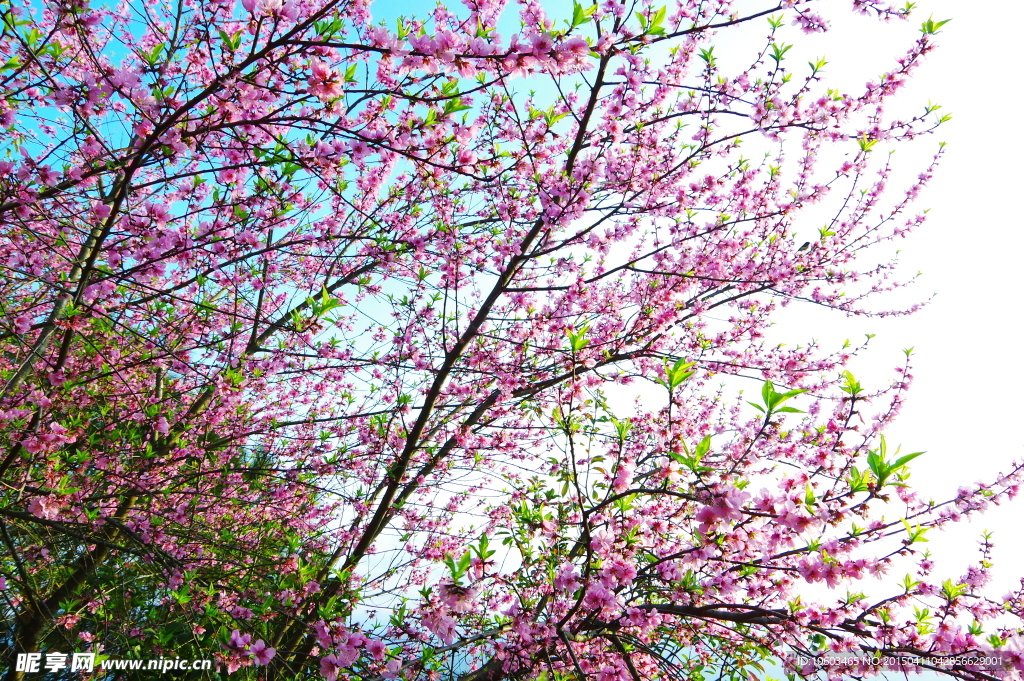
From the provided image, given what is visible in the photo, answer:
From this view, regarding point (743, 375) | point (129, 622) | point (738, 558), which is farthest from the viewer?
point (743, 375)

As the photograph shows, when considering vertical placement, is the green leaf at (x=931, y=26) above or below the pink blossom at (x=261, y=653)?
above

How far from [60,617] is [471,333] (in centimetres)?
461

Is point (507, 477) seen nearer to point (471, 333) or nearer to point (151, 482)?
point (471, 333)

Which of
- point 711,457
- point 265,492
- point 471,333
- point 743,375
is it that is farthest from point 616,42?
point 265,492

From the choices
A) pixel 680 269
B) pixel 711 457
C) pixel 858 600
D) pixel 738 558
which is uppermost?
pixel 680 269

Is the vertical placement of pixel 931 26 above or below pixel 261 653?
above

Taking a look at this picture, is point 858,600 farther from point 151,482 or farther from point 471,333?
point 151,482

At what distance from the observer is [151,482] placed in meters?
5.37

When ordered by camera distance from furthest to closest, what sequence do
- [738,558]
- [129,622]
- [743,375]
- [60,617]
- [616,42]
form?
1. [743,375]
2. [129,622]
3. [60,617]
4. [616,42]
5. [738,558]

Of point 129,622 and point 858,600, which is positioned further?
point 129,622

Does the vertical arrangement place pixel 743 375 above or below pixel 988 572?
above

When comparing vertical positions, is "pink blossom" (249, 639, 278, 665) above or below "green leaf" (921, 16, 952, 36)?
below

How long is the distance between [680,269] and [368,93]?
372cm

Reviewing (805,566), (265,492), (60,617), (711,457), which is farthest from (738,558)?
(60,617)
